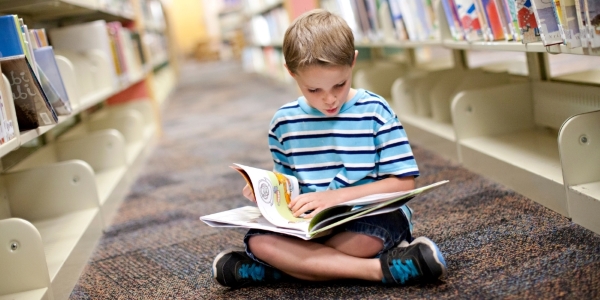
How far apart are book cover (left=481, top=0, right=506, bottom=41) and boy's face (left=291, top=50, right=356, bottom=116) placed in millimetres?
690

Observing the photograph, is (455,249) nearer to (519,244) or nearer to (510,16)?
(519,244)

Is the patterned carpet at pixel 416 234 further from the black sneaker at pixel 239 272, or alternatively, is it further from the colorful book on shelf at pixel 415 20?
the colorful book on shelf at pixel 415 20

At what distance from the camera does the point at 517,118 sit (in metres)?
1.92

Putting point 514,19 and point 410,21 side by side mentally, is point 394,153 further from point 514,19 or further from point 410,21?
point 410,21

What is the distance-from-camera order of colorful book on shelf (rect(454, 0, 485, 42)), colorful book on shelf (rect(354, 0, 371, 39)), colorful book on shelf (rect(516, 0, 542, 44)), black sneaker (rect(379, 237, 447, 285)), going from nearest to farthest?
black sneaker (rect(379, 237, 447, 285)) < colorful book on shelf (rect(516, 0, 542, 44)) < colorful book on shelf (rect(454, 0, 485, 42)) < colorful book on shelf (rect(354, 0, 371, 39))

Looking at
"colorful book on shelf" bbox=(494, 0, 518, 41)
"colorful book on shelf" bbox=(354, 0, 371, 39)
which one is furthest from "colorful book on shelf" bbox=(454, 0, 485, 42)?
"colorful book on shelf" bbox=(354, 0, 371, 39)

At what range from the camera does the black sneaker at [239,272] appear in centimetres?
118

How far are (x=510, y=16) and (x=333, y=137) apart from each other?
67 centimetres

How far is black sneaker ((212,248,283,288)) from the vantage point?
46.4 inches

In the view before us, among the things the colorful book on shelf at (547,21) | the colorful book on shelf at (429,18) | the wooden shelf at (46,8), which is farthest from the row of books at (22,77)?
the colorful book on shelf at (429,18)

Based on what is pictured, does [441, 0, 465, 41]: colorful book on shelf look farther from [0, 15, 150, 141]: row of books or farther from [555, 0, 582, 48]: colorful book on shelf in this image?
[0, 15, 150, 141]: row of books

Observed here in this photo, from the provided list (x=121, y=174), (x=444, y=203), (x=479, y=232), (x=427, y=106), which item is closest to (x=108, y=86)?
(x=121, y=174)

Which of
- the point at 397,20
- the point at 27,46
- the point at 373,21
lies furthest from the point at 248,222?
the point at 373,21

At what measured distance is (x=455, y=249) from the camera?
123 cm
